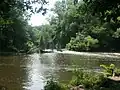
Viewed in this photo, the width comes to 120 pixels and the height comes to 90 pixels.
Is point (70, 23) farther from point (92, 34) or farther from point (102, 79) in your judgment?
point (102, 79)

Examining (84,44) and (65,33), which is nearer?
(84,44)

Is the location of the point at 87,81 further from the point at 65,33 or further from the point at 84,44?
the point at 65,33

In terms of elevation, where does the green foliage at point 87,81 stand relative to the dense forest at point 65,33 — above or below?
below

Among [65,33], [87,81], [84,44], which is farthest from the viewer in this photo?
[65,33]

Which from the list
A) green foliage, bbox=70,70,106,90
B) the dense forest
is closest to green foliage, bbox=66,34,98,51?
the dense forest

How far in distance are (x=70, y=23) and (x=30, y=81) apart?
225ft

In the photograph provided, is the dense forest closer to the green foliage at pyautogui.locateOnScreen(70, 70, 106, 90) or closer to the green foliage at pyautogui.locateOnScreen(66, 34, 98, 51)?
the green foliage at pyautogui.locateOnScreen(66, 34, 98, 51)

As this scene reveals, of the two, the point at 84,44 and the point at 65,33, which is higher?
the point at 65,33

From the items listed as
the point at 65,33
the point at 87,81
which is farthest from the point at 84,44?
the point at 87,81

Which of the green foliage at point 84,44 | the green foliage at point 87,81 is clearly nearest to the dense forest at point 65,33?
the green foliage at point 84,44

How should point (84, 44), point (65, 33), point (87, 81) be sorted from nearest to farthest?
1. point (87, 81)
2. point (84, 44)
3. point (65, 33)

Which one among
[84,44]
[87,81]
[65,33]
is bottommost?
[87,81]

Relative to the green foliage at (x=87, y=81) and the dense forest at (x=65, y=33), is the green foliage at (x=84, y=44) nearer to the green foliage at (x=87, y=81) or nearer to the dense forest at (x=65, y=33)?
the dense forest at (x=65, y=33)

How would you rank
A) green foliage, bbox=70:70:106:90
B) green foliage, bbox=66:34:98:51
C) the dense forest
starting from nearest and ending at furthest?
green foliage, bbox=70:70:106:90, the dense forest, green foliage, bbox=66:34:98:51
